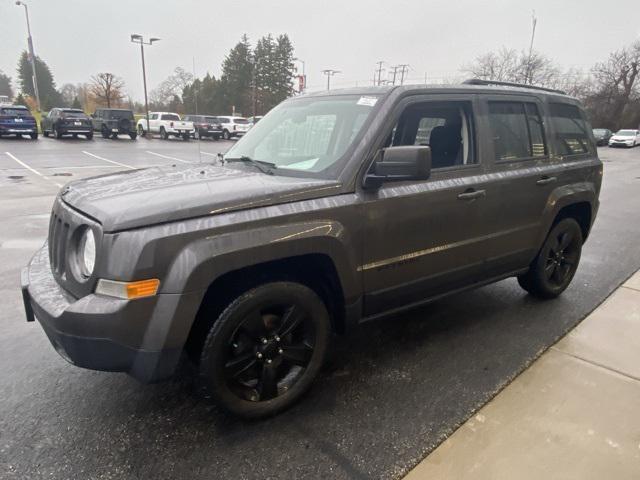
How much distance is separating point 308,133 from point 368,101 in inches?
18.4

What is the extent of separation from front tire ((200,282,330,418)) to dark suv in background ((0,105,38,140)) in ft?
90.5

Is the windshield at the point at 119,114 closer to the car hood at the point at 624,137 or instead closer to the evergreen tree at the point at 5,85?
the car hood at the point at 624,137

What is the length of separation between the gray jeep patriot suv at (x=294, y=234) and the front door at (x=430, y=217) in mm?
10

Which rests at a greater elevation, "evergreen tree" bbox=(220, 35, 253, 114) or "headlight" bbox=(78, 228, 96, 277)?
"evergreen tree" bbox=(220, 35, 253, 114)

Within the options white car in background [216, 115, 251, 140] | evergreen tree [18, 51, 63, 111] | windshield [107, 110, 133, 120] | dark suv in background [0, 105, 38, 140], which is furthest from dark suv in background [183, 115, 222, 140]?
evergreen tree [18, 51, 63, 111]

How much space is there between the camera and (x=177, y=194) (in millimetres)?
2275

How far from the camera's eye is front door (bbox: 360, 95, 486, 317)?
2.76 m

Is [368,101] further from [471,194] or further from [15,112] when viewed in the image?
[15,112]

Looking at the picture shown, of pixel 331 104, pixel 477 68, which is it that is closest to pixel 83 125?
pixel 331 104

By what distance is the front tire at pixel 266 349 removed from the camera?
2270mm

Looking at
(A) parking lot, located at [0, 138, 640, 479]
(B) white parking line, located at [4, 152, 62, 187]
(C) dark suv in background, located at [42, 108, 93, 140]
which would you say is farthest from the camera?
(C) dark suv in background, located at [42, 108, 93, 140]

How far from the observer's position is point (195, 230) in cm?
210

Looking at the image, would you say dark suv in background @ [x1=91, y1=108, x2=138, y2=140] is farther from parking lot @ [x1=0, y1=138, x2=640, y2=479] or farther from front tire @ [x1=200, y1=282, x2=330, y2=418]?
front tire @ [x1=200, y1=282, x2=330, y2=418]

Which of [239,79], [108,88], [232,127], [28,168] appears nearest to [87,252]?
[28,168]
